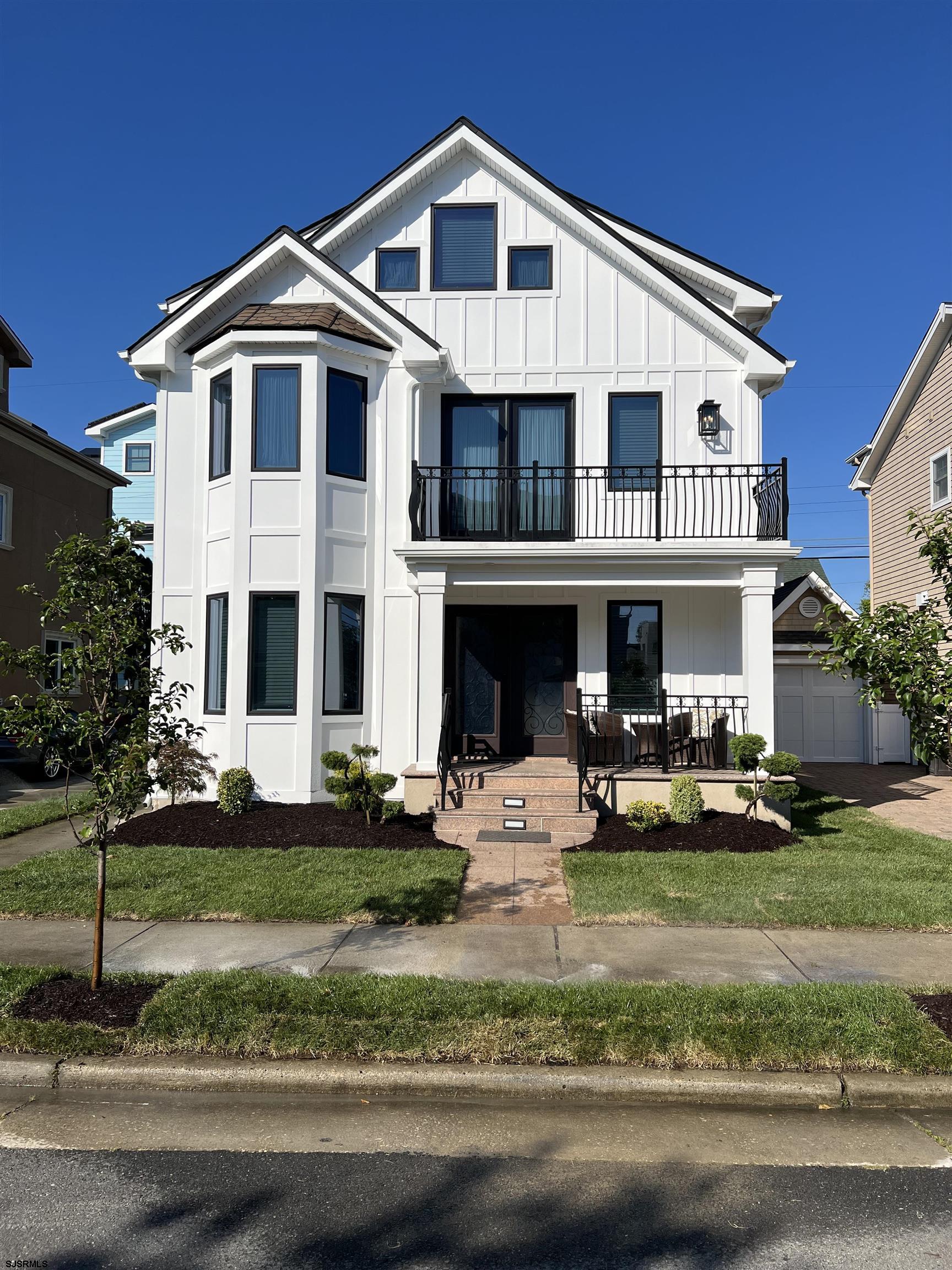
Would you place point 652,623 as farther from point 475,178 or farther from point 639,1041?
point 639,1041

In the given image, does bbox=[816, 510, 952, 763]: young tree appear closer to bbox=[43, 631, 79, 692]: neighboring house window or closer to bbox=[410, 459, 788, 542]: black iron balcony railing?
bbox=[43, 631, 79, 692]: neighboring house window

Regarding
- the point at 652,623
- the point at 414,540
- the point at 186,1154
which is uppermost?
the point at 414,540

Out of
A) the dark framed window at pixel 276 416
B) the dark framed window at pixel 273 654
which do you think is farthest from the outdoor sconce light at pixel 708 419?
the dark framed window at pixel 273 654

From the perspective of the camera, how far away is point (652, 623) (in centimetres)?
1294

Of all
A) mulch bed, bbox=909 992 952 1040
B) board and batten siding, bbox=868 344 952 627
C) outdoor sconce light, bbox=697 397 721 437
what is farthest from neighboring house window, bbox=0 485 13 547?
mulch bed, bbox=909 992 952 1040

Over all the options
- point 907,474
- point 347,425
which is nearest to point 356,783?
point 347,425

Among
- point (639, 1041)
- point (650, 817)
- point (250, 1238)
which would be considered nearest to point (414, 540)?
point (650, 817)

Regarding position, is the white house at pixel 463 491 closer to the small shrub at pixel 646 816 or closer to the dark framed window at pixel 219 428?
the dark framed window at pixel 219 428

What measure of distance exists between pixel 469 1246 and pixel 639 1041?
5.71ft

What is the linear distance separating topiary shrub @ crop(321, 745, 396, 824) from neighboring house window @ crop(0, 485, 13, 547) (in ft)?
37.3

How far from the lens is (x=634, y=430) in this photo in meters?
12.9

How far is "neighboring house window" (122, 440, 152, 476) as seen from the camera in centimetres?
2728

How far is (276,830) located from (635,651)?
5.79 metres

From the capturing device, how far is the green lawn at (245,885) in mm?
7332
